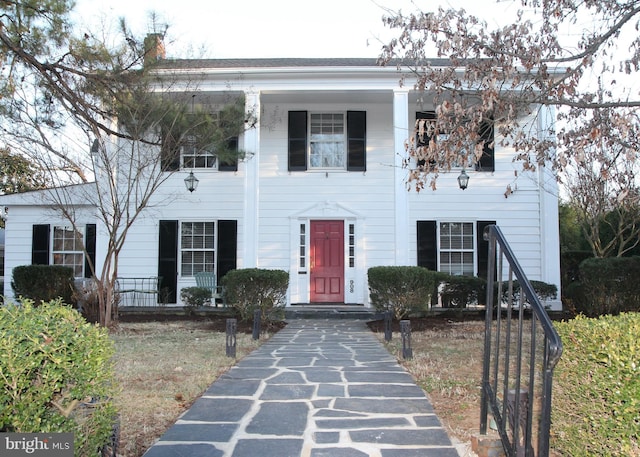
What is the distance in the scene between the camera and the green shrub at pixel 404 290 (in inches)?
382

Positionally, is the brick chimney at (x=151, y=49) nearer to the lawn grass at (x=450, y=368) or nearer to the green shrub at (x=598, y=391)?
the lawn grass at (x=450, y=368)

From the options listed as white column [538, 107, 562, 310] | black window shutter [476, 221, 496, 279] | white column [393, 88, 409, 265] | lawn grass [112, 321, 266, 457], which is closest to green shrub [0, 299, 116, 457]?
lawn grass [112, 321, 266, 457]

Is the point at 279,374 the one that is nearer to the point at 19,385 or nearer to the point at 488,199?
the point at 19,385

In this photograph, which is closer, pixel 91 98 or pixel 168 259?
pixel 91 98

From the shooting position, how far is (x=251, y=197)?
39.7 ft

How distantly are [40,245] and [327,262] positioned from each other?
7483mm

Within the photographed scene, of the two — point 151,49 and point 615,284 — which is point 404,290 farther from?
point 151,49

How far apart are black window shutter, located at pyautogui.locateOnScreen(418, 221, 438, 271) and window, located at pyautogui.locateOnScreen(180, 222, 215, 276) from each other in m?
5.27

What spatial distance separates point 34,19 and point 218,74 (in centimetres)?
636

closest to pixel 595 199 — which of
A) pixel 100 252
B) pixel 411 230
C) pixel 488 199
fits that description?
pixel 488 199

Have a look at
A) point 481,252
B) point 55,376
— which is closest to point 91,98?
point 55,376

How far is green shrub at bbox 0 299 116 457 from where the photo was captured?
2.13 meters

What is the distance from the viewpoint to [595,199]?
44.4 feet

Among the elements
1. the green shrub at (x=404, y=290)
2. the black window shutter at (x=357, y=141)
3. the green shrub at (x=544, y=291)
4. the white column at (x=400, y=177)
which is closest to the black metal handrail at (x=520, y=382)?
the green shrub at (x=404, y=290)
